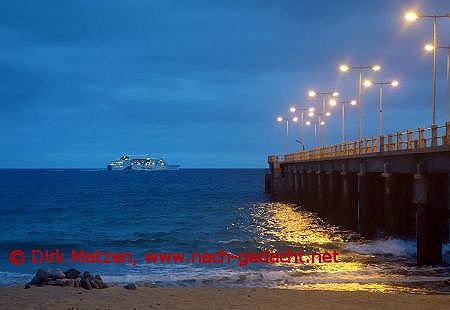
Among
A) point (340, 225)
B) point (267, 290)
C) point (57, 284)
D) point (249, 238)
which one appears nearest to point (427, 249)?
point (267, 290)

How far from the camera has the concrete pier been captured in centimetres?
2202

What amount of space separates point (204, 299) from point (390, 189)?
1456 centimetres

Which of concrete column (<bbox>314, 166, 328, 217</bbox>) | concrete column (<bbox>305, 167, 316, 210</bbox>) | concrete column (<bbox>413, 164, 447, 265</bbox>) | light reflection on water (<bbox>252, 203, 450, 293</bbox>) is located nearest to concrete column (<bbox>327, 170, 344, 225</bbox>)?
concrete column (<bbox>314, 166, 328, 217</bbox>)

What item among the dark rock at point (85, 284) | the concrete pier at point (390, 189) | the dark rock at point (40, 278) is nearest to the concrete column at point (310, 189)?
the concrete pier at point (390, 189)

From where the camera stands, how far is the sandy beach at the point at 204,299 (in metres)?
15.3

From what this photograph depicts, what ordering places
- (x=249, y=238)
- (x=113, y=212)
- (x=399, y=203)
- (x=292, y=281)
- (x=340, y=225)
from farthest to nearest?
1. (x=113, y=212)
2. (x=340, y=225)
3. (x=249, y=238)
4. (x=399, y=203)
5. (x=292, y=281)

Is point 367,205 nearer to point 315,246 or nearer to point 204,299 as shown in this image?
point 315,246

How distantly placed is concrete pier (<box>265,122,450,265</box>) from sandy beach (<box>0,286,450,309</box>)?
589 cm

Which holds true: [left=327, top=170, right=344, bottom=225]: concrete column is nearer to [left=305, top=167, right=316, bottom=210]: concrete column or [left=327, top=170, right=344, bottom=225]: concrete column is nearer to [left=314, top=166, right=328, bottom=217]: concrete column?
[left=314, top=166, right=328, bottom=217]: concrete column

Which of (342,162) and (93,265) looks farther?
(342,162)

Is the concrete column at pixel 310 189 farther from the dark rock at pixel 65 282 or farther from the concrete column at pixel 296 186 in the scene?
the dark rock at pixel 65 282

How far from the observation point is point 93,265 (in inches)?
1042

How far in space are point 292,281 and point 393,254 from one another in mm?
7272

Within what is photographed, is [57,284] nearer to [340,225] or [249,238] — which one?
[249,238]
